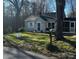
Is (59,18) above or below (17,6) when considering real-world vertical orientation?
below

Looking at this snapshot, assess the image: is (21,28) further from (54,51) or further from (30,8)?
(54,51)

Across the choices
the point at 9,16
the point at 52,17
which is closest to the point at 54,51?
the point at 52,17

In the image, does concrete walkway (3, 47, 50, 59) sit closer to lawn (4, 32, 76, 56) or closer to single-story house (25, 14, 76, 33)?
lawn (4, 32, 76, 56)

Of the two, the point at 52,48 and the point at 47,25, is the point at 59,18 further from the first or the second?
the point at 52,48

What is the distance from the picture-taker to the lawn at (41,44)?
1.81 meters

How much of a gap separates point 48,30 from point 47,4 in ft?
1.09

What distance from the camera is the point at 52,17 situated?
1941 mm

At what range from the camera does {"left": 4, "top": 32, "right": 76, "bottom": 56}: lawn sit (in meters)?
1.81

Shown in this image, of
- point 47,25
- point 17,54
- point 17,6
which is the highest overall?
point 17,6

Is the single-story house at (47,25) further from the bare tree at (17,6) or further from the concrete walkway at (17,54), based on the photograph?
the concrete walkway at (17,54)

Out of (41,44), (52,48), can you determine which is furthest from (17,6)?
(52,48)

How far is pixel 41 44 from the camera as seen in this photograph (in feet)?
6.42

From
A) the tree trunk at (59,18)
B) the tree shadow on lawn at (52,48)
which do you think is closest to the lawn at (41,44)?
the tree shadow on lawn at (52,48)

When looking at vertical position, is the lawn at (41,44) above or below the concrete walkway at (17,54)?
above
